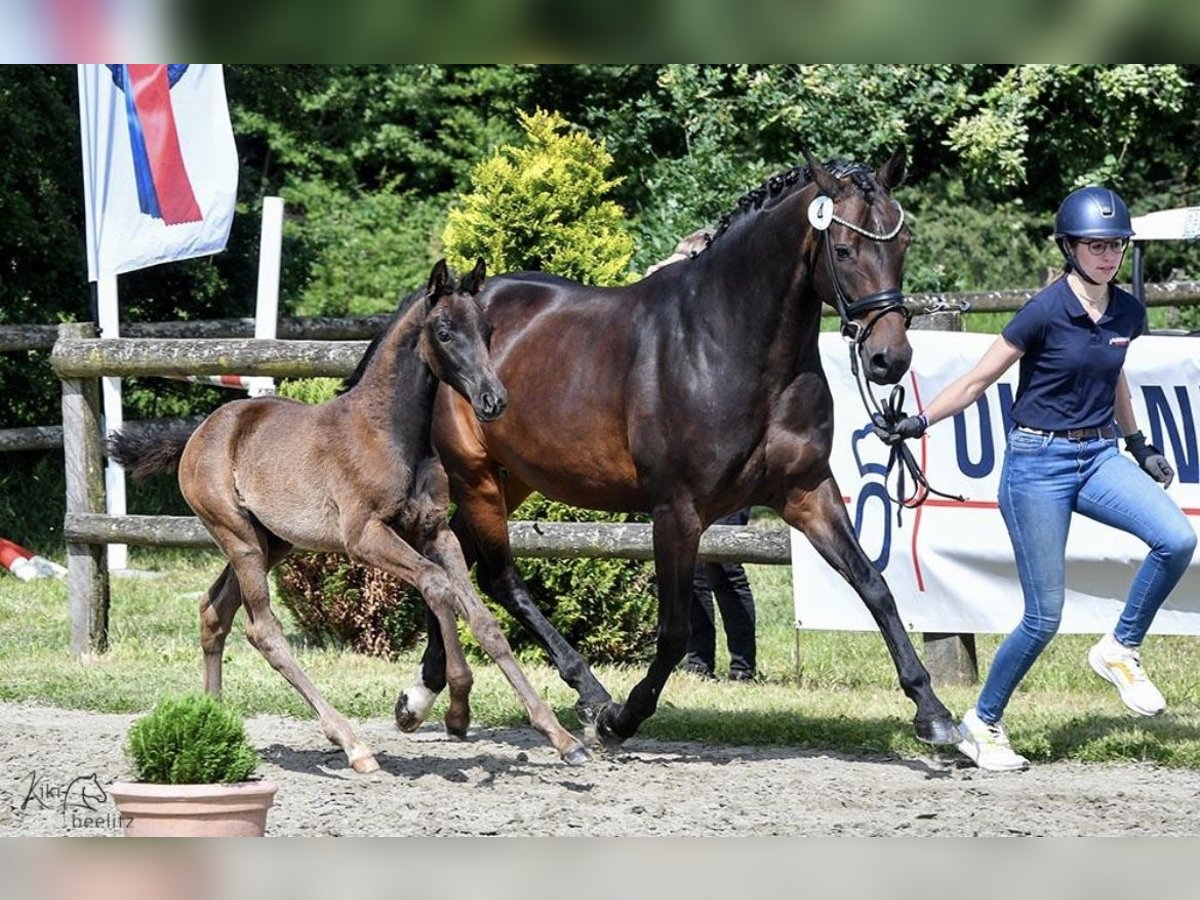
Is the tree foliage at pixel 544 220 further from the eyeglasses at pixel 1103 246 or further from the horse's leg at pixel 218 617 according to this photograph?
the eyeglasses at pixel 1103 246

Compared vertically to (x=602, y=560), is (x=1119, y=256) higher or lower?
higher

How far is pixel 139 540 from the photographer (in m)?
8.92

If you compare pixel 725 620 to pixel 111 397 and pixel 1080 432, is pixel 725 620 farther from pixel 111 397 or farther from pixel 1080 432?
pixel 111 397

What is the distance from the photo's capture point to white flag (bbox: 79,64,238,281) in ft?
36.1

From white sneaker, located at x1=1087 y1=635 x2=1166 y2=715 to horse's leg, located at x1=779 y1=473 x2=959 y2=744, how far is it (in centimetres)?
61

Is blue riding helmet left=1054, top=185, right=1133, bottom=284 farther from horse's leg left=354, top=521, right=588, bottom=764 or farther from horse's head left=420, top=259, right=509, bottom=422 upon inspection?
horse's leg left=354, top=521, right=588, bottom=764

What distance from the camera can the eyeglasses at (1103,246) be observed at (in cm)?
561

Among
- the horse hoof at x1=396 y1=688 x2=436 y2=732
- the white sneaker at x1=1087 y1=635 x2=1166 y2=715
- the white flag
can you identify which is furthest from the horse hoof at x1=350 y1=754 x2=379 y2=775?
the white flag

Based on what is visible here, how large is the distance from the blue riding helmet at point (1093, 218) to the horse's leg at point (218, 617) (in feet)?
10.5

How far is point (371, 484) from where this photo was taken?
6121 mm

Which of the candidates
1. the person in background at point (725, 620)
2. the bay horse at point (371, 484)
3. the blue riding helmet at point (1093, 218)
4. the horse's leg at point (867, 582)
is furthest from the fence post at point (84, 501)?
the blue riding helmet at point (1093, 218)
